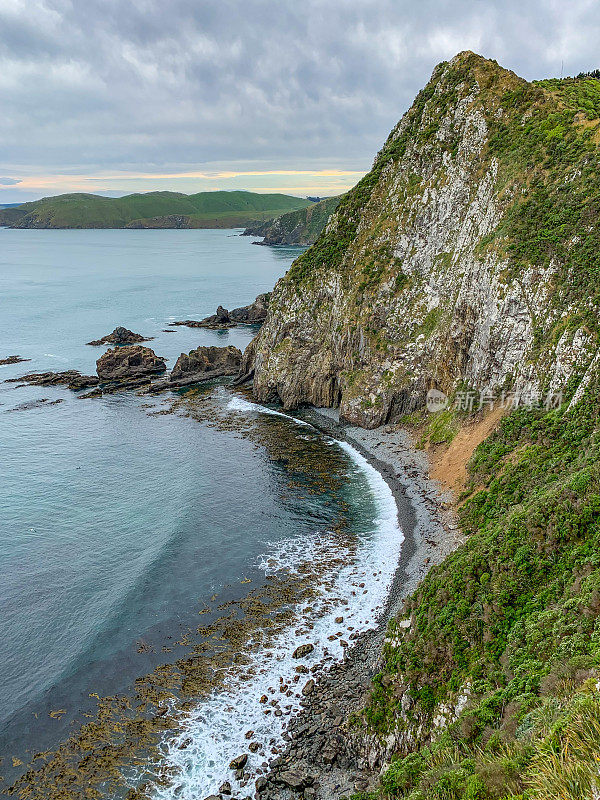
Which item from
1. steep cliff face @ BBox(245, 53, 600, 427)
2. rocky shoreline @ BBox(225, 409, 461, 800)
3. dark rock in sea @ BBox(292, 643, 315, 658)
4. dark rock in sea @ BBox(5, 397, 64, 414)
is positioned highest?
steep cliff face @ BBox(245, 53, 600, 427)

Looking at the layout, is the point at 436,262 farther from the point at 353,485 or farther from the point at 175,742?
the point at 175,742

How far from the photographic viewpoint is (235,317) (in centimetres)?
12300

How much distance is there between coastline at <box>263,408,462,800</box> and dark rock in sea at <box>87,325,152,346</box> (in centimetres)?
7035

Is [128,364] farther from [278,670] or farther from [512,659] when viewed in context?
[512,659]

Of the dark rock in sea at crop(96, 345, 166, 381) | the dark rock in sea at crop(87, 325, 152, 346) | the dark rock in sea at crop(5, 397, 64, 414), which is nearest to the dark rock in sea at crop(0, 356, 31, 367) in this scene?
the dark rock in sea at crop(87, 325, 152, 346)

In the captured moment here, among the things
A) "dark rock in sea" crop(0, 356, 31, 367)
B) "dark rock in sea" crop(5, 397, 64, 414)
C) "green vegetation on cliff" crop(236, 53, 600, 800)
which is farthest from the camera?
"dark rock in sea" crop(0, 356, 31, 367)

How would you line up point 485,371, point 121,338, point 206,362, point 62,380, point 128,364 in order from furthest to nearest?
1. point 121,338
2. point 128,364
3. point 206,362
4. point 62,380
5. point 485,371

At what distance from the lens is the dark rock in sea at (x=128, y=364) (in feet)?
276

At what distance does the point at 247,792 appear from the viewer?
22.9m

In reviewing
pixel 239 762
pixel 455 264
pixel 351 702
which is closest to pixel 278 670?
pixel 351 702

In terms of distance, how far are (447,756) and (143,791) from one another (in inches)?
569

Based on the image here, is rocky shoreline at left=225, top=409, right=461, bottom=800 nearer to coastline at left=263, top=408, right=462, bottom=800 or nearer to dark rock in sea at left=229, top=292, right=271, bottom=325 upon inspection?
coastline at left=263, top=408, right=462, bottom=800

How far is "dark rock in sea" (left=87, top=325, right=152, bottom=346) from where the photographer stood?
10356 centimetres

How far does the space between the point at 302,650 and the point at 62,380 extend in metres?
67.5
